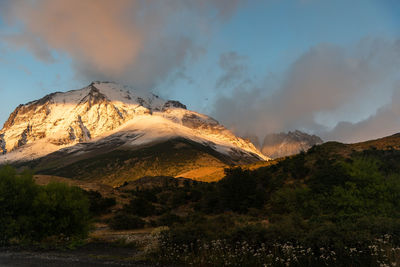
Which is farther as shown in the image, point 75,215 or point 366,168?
point 366,168

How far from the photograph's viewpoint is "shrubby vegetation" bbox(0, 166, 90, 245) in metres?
19.8

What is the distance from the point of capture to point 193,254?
13.8 meters

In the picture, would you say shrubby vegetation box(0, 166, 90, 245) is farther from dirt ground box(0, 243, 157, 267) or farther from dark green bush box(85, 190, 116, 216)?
dark green bush box(85, 190, 116, 216)

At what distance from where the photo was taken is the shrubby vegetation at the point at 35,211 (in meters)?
19.8

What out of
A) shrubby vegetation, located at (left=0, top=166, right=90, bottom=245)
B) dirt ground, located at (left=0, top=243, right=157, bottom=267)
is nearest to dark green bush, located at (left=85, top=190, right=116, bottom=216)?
shrubby vegetation, located at (left=0, top=166, right=90, bottom=245)

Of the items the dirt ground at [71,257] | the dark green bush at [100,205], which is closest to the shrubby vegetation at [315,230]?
the dirt ground at [71,257]

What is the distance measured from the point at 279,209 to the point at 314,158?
75.6ft

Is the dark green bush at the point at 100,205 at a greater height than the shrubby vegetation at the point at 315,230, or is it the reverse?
the dark green bush at the point at 100,205

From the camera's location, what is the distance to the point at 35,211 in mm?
20812

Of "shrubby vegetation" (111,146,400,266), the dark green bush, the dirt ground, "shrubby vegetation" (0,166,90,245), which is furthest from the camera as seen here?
the dark green bush

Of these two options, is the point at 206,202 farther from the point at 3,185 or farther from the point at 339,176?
the point at 3,185

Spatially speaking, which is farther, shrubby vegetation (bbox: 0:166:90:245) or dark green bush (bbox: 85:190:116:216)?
dark green bush (bbox: 85:190:116:216)

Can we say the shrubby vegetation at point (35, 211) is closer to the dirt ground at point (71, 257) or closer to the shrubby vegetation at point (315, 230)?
the dirt ground at point (71, 257)

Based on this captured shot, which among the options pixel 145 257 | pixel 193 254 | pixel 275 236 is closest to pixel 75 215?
pixel 145 257
